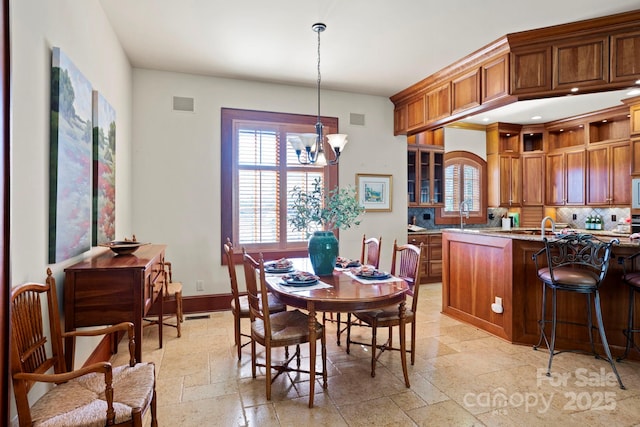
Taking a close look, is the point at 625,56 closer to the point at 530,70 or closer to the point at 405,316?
the point at 530,70

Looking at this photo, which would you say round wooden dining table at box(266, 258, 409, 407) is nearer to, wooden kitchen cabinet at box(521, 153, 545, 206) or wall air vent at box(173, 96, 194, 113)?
wall air vent at box(173, 96, 194, 113)

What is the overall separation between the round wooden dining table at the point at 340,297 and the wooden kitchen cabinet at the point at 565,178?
17.9 feet

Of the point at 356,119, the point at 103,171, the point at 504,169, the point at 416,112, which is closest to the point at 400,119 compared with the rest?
the point at 416,112

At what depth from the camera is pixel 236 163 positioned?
4.55 m

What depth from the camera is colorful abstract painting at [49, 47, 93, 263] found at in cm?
200

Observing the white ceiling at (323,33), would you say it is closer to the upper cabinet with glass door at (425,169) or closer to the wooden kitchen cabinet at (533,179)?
the upper cabinet with glass door at (425,169)

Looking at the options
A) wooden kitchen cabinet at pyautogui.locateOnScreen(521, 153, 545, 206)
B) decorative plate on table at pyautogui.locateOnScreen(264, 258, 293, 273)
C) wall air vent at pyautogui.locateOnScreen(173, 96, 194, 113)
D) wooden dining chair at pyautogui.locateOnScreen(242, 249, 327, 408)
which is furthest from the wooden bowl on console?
wooden kitchen cabinet at pyautogui.locateOnScreen(521, 153, 545, 206)

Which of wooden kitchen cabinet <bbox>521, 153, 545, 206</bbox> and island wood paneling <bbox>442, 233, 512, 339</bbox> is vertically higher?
wooden kitchen cabinet <bbox>521, 153, 545, 206</bbox>

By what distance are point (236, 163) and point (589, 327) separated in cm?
412

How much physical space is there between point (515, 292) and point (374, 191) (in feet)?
8.00

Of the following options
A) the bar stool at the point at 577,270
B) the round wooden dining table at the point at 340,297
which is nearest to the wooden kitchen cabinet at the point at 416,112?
the bar stool at the point at 577,270

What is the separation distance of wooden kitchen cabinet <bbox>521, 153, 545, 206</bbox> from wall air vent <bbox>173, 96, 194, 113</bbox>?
20.2 feet

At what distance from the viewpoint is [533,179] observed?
679 centimetres

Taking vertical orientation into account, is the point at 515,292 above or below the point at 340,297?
below
